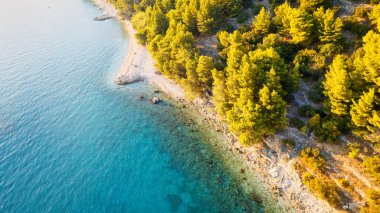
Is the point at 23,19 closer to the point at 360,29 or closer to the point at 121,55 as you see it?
the point at 121,55

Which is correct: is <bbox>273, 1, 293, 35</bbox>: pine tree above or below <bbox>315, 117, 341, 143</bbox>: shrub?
above

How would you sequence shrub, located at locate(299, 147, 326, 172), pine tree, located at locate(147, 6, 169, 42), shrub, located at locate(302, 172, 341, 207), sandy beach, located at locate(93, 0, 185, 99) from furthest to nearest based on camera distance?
1. pine tree, located at locate(147, 6, 169, 42)
2. sandy beach, located at locate(93, 0, 185, 99)
3. shrub, located at locate(299, 147, 326, 172)
4. shrub, located at locate(302, 172, 341, 207)

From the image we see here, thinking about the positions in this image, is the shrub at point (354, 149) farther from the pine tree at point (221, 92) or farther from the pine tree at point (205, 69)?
the pine tree at point (205, 69)

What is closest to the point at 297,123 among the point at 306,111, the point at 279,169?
the point at 306,111

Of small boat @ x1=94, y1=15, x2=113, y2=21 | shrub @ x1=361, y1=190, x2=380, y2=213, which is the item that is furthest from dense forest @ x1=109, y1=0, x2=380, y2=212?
small boat @ x1=94, y1=15, x2=113, y2=21

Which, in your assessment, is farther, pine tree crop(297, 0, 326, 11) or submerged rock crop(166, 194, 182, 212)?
pine tree crop(297, 0, 326, 11)

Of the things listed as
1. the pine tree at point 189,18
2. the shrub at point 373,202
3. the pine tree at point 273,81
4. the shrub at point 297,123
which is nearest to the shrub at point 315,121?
the shrub at point 297,123

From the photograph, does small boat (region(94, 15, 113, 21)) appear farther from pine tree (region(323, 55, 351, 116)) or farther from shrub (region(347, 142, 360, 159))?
shrub (region(347, 142, 360, 159))
